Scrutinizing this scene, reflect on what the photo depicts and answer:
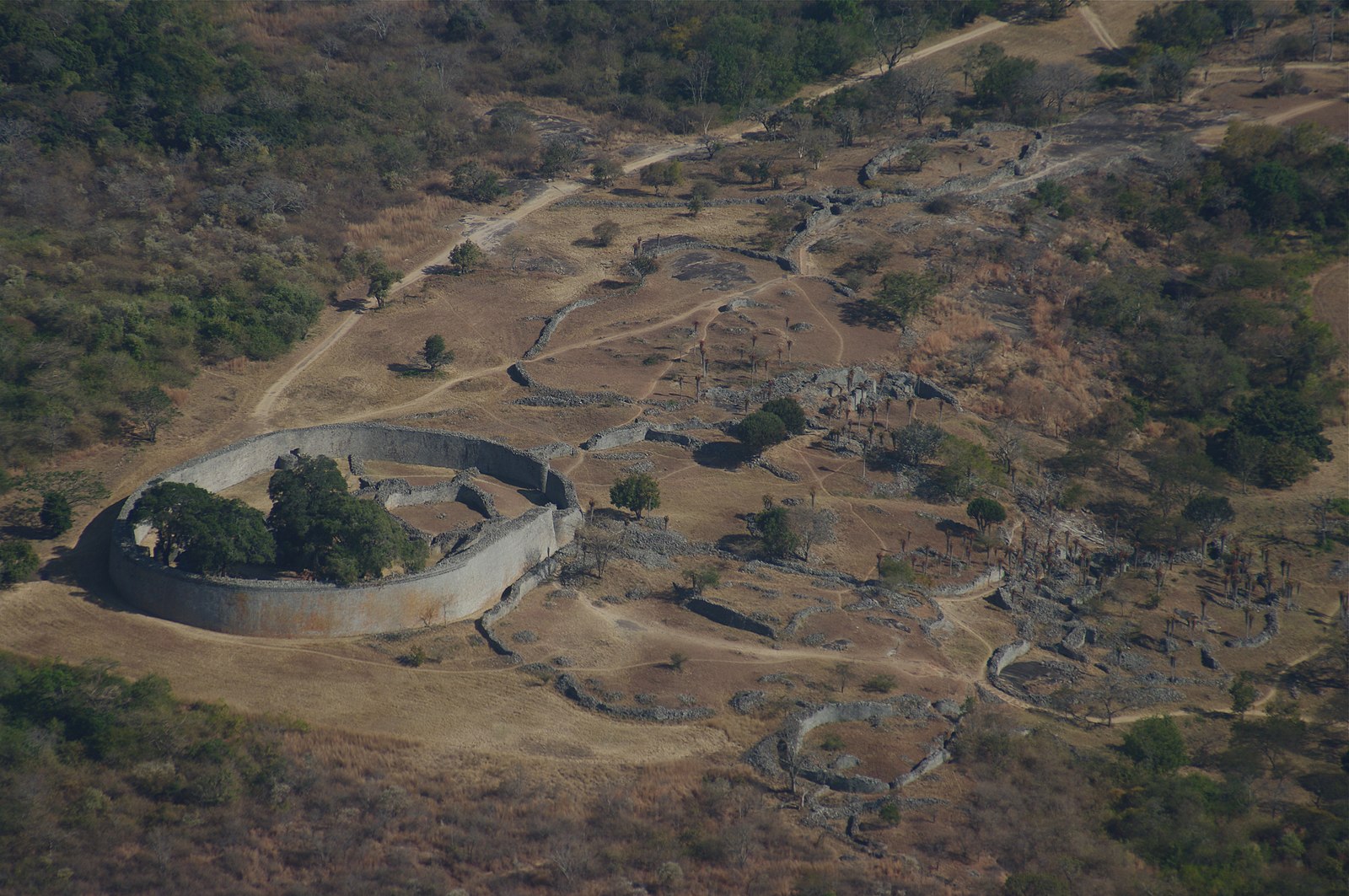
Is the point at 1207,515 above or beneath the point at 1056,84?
beneath

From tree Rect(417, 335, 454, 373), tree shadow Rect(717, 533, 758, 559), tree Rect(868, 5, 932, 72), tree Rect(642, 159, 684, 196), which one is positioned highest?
tree Rect(868, 5, 932, 72)

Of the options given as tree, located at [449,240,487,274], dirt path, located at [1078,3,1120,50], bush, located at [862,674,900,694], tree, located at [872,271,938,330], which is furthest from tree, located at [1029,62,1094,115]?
bush, located at [862,674,900,694]

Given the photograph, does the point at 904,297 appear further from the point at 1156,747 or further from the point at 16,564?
the point at 16,564

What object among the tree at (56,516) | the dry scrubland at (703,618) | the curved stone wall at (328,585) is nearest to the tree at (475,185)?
the dry scrubland at (703,618)

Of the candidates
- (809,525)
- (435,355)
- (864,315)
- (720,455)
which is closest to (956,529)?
(809,525)

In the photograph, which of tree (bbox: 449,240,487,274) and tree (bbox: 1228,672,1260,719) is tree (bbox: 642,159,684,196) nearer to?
tree (bbox: 449,240,487,274)

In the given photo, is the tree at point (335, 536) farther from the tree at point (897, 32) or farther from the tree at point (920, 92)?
the tree at point (897, 32)
